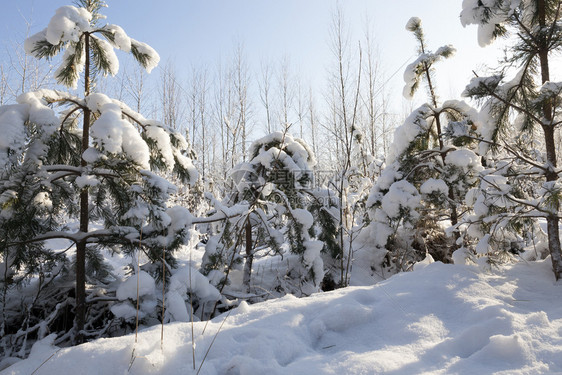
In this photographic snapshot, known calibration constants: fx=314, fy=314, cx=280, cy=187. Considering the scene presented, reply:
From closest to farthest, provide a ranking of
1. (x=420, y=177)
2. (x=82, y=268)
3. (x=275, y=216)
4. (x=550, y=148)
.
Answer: (x=82, y=268) → (x=550, y=148) → (x=275, y=216) → (x=420, y=177)

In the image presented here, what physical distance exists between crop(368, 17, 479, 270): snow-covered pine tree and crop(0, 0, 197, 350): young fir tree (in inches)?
105

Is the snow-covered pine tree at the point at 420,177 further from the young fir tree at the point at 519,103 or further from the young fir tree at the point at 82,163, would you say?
the young fir tree at the point at 82,163

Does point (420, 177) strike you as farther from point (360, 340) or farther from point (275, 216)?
point (360, 340)

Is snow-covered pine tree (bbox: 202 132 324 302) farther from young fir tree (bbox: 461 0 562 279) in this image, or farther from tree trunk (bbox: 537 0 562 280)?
tree trunk (bbox: 537 0 562 280)

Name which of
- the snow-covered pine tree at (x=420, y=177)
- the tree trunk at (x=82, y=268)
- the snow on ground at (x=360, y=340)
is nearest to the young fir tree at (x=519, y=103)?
the snow-covered pine tree at (x=420, y=177)

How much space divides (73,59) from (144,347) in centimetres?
279

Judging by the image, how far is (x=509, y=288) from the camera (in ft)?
9.07

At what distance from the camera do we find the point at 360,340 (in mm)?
1953

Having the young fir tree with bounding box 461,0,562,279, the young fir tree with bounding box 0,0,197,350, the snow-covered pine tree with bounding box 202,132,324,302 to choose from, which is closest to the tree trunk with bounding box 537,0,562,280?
the young fir tree with bounding box 461,0,562,279

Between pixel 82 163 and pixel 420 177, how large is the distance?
169 inches

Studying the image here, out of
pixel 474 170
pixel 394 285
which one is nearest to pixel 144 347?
pixel 394 285

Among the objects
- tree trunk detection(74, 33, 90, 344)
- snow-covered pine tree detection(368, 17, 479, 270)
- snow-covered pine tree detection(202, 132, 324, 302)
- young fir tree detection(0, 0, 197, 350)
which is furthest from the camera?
snow-covered pine tree detection(368, 17, 479, 270)

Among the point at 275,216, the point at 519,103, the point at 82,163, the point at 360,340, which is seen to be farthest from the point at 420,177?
the point at 82,163

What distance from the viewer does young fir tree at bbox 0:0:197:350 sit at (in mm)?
2345
